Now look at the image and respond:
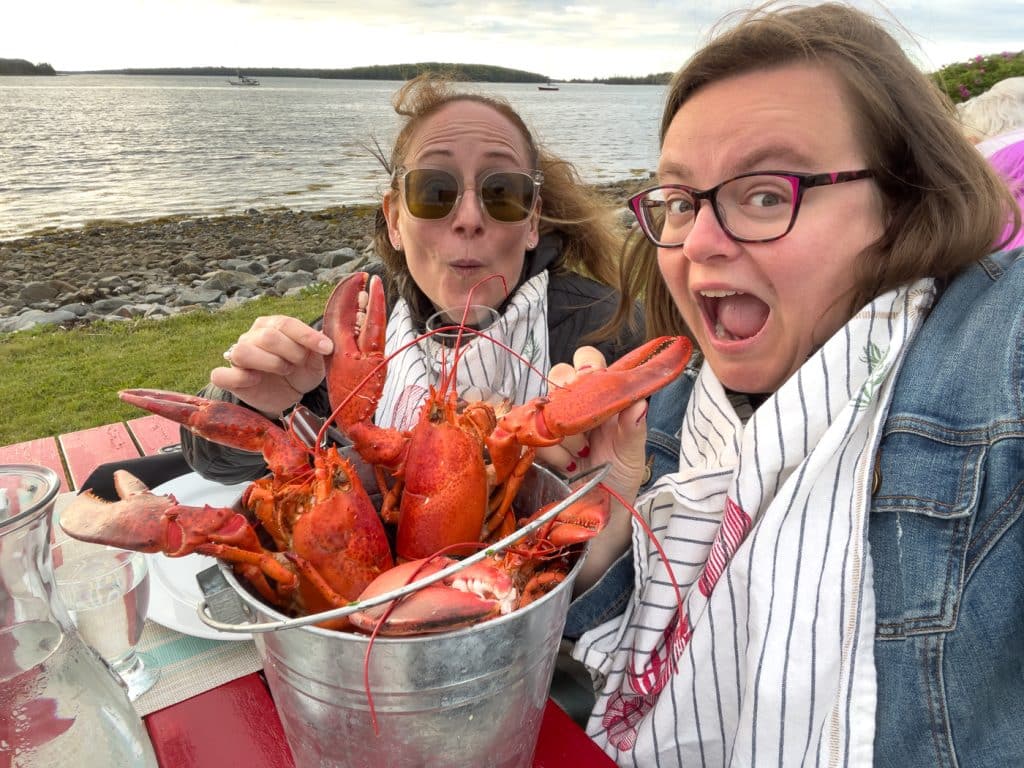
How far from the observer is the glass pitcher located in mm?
868

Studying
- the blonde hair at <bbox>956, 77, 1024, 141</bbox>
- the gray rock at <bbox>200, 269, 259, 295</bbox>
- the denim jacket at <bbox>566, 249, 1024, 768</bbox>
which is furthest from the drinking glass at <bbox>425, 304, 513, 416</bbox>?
the gray rock at <bbox>200, 269, 259, 295</bbox>

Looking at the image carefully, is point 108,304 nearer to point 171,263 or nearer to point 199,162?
point 171,263

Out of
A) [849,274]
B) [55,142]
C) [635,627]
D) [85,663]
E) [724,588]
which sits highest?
[849,274]

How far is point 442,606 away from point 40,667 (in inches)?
22.1

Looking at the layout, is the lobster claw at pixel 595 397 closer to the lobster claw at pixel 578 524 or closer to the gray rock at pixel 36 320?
the lobster claw at pixel 578 524

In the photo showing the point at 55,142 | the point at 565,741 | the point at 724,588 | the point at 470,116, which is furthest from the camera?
the point at 55,142

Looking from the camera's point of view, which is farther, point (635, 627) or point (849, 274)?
point (635, 627)

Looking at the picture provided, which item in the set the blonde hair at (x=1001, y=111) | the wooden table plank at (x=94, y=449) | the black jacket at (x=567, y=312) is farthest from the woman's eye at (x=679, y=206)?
the blonde hair at (x=1001, y=111)

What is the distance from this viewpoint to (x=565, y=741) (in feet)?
4.15

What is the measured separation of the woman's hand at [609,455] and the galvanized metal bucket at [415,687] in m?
0.54

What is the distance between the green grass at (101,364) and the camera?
20.6ft

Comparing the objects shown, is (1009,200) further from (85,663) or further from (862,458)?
(85,663)

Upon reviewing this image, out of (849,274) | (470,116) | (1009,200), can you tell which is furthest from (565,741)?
(470,116)

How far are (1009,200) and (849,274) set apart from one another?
0.51 meters
